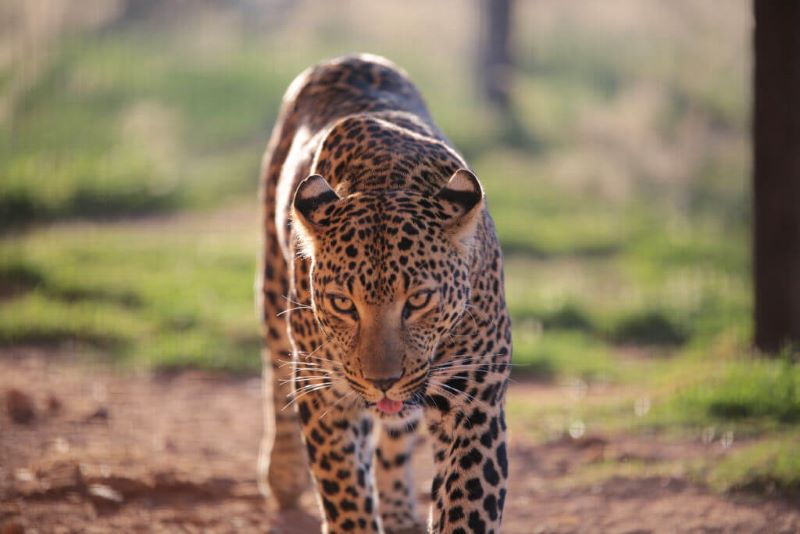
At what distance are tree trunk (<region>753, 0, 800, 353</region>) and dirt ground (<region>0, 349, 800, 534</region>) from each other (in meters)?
1.69

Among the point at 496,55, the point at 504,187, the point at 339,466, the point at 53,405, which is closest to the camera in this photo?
the point at 339,466

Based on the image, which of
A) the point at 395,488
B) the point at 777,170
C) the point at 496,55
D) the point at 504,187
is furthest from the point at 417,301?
the point at 496,55

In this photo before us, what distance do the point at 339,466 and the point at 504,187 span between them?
10.3 m

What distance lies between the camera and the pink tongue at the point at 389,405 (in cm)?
392

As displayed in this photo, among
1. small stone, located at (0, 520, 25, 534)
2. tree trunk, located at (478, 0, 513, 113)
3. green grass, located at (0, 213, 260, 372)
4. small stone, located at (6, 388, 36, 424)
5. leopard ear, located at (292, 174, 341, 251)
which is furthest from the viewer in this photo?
tree trunk, located at (478, 0, 513, 113)

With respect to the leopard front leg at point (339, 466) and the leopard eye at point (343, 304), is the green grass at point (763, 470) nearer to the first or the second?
the leopard front leg at point (339, 466)

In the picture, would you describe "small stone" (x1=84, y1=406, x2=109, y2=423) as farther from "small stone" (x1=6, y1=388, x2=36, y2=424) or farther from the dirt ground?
"small stone" (x1=6, y1=388, x2=36, y2=424)

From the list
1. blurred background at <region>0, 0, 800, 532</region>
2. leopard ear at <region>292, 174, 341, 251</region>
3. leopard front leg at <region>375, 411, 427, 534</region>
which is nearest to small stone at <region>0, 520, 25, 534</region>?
leopard front leg at <region>375, 411, 427, 534</region>

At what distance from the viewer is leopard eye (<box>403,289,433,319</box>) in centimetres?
386

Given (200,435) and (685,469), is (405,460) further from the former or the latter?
(200,435)

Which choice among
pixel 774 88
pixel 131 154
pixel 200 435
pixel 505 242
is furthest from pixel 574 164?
pixel 200 435

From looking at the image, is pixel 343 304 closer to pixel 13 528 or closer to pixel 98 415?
pixel 13 528

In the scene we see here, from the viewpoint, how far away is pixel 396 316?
385 centimetres

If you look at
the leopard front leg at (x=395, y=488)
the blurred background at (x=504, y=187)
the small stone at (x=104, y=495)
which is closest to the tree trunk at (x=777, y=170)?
the blurred background at (x=504, y=187)
